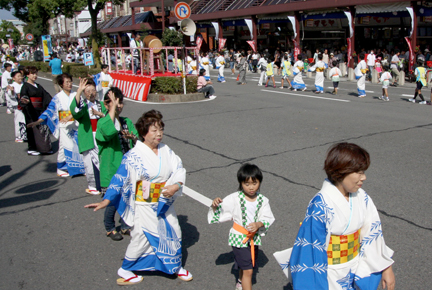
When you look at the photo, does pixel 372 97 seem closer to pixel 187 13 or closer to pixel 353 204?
pixel 187 13

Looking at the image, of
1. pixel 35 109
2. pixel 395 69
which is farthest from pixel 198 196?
pixel 395 69

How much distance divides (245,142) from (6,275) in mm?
5276

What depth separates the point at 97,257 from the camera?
3961mm

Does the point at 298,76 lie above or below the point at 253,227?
above

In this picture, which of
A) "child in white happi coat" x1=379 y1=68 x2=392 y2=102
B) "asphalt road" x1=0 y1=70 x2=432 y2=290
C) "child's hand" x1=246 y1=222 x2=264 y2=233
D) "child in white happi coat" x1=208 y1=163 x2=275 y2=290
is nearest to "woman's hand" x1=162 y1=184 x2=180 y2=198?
"child in white happi coat" x1=208 y1=163 x2=275 y2=290

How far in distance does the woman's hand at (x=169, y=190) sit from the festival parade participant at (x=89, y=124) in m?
2.03

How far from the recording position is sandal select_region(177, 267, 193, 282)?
3508mm

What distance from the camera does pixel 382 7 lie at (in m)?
21.0

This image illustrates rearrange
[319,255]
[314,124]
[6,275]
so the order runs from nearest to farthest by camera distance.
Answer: [319,255], [6,275], [314,124]

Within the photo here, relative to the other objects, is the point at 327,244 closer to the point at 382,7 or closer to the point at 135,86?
the point at 135,86

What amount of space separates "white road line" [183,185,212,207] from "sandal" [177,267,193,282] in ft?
5.40

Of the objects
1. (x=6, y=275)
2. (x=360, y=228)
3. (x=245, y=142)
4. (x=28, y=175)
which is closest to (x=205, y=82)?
(x=245, y=142)

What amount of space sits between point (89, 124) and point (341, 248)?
398cm

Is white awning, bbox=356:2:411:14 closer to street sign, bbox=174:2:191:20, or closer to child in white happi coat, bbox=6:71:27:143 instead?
street sign, bbox=174:2:191:20
